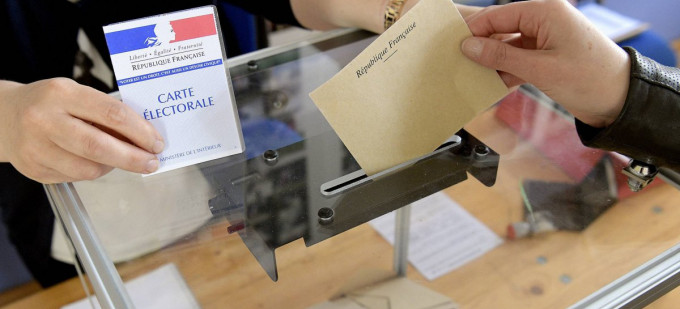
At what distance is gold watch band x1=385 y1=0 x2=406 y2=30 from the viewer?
0.92m

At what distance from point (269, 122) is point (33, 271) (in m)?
0.94

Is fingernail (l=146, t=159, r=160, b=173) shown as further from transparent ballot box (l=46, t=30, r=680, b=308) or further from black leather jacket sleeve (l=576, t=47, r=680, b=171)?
black leather jacket sleeve (l=576, t=47, r=680, b=171)

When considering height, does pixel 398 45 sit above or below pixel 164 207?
above

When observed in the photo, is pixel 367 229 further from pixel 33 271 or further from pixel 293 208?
pixel 33 271

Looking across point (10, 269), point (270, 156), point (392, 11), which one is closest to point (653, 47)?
point (392, 11)

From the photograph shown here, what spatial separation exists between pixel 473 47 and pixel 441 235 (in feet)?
0.87

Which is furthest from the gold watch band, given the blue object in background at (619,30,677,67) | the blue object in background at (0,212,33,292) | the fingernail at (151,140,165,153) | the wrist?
the blue object in background at (619,30,677,67)

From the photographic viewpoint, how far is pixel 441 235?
761 millimetres

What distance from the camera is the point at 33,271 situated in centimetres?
139

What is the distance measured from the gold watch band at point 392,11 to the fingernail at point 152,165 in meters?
0.46

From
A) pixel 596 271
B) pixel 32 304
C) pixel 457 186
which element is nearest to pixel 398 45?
pixel 457 186

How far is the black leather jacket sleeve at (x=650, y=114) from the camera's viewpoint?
2.17 ft

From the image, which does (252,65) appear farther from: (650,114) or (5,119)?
A: (650,114)

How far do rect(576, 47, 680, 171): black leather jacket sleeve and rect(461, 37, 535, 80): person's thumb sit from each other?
125mm
